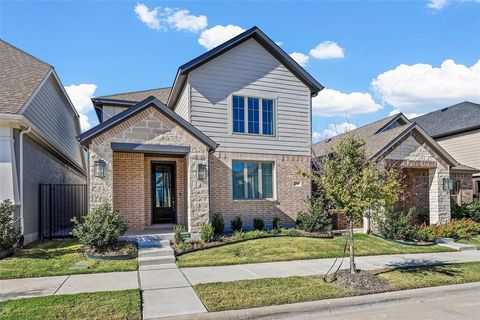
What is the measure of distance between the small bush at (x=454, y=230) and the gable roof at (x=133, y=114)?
918 centimetres

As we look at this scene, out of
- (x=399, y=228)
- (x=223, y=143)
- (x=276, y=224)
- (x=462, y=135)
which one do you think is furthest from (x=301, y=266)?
(x=462, y=135)

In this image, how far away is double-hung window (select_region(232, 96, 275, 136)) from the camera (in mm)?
14117

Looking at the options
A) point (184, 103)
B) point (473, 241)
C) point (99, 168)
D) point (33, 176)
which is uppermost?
point (184, 103)

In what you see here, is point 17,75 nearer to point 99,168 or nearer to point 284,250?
point 99,168

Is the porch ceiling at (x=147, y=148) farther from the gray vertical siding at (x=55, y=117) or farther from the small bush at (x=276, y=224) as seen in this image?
the small bush at (x=276, y=224)

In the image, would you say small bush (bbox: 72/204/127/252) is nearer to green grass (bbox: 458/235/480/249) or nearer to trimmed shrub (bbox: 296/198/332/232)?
trimmed shrub (bbox: 296/198/332/232)

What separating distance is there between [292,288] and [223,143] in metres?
7.93

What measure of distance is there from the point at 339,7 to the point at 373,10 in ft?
3.84

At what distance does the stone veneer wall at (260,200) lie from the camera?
13445 mm

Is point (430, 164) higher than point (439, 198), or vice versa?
point (430, 164)

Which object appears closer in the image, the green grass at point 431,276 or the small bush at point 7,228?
the green grass at point 431,276

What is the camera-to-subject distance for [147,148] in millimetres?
11180

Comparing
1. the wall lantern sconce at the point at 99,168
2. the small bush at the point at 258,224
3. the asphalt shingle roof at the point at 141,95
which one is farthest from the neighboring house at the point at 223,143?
the asphalt shingle roof at the point at 141,95

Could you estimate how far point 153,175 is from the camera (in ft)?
43.7
